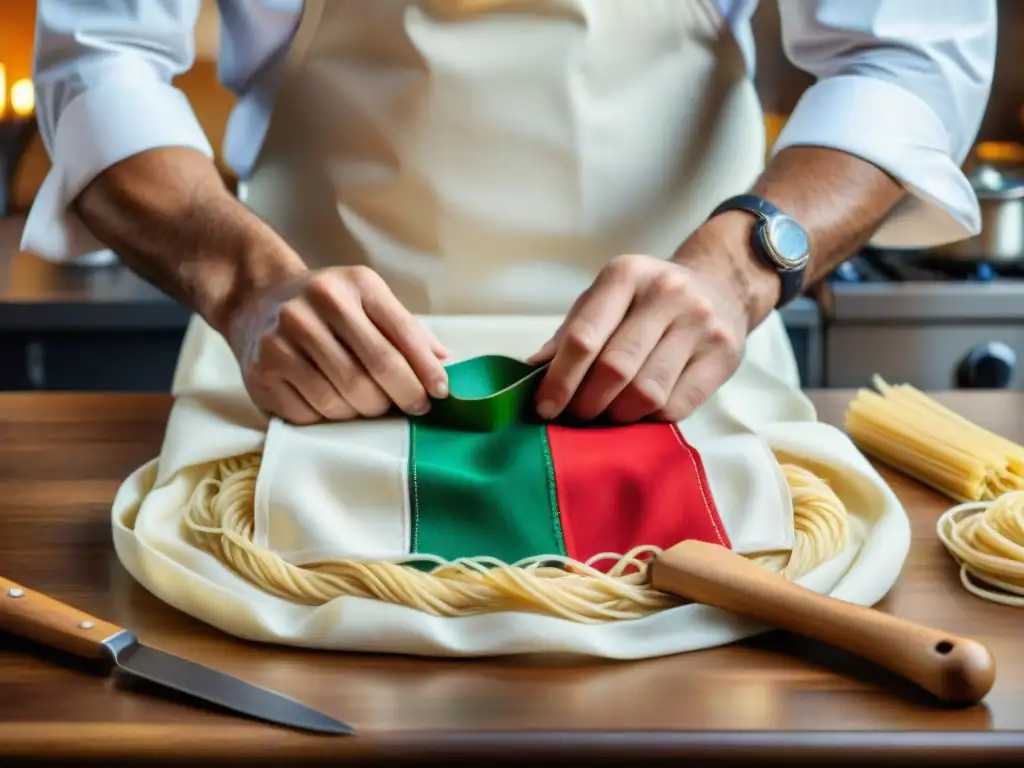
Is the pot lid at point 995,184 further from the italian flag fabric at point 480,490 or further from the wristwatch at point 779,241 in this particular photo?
the italian flag fabric at point 480,490

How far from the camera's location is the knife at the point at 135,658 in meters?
0.54

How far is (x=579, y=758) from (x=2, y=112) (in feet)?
7.26

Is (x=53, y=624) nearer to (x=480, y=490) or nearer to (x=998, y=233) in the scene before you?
(x=480, y=490)

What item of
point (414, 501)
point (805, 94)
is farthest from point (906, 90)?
point (414, 501)

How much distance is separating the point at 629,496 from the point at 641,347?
113 mm

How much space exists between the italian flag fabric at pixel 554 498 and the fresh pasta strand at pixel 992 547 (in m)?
0.13

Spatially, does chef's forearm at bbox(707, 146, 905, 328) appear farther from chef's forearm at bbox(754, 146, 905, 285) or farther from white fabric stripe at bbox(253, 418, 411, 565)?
white fabric stripe at bbox(253, 418, 411, 565)

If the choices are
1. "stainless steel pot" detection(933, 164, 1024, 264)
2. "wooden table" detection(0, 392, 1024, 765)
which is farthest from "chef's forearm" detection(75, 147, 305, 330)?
"stainless steel pot" detection(933, 164, 1024, 264)

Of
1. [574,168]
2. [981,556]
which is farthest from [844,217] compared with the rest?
[981,556]

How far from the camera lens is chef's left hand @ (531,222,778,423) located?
30.6 inches

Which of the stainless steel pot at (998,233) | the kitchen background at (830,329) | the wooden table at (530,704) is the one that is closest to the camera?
the wooden table at (530,704)

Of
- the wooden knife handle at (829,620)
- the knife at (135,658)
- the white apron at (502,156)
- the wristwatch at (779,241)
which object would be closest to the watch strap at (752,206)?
the wristwatch at (779,241)

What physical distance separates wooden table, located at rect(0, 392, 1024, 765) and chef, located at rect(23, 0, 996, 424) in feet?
0.97

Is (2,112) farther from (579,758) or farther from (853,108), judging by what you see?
(579,758)
